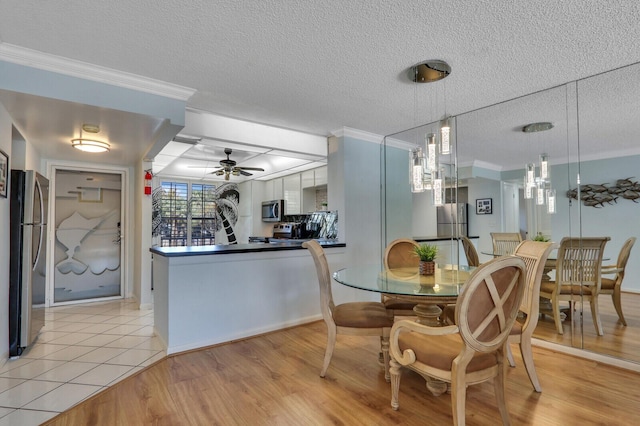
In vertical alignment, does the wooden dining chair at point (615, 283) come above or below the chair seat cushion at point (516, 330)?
above

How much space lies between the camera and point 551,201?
295 cm

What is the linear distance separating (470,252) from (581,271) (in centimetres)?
99

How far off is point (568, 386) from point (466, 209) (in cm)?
191

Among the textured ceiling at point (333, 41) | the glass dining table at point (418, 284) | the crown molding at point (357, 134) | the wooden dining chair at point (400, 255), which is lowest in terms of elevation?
the glass dining table at point (418, 284)

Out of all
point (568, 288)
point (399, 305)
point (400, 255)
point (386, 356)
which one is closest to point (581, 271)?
point (568, 288)

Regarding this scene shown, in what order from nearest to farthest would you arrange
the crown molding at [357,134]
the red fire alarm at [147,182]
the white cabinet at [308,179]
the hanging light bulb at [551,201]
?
the hanging light bulb at [551,201] < the crown molding at [357,134] < the red fire alarm at [147,182] < the white cabinet at [308,179]

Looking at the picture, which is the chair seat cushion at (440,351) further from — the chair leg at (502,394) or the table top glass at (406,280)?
the table top glass at (406,280)

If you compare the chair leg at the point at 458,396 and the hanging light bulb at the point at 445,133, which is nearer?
the chair leg at the point at 458,396

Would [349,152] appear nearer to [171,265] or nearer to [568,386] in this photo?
[171,265]

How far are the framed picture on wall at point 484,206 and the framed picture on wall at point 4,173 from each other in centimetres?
427

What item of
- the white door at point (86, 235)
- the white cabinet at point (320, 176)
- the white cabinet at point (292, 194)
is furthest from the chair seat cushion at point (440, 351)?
the white door at point (86, 235)

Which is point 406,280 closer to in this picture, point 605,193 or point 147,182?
point 605,193

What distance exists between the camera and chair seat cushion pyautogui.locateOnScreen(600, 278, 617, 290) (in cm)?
283

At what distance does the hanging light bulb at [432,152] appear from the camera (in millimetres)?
2488
